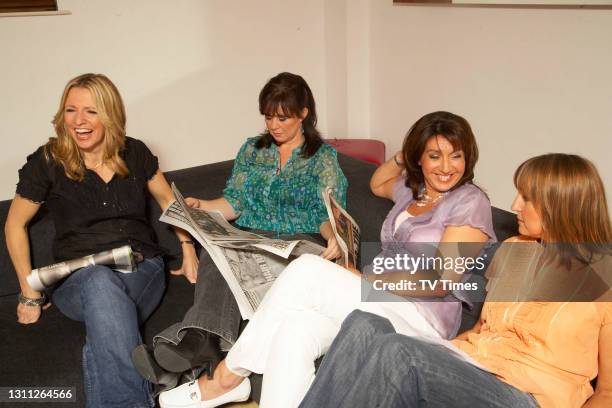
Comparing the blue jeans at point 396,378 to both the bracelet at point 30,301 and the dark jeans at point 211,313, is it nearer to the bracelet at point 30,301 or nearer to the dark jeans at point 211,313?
the dark jeans at point 211,313

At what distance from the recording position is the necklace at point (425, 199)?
1.84 metres

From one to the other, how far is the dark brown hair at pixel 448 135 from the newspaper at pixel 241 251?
0.42m

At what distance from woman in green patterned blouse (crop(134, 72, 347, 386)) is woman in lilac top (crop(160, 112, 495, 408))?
7.4 inches

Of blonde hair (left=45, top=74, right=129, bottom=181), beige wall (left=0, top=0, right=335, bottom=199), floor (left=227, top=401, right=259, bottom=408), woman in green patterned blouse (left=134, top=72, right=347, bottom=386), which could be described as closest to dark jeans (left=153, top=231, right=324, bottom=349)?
woman in green patterned blouse (left=134, top=72, right=347, bottom=386)

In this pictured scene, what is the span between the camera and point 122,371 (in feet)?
5.74

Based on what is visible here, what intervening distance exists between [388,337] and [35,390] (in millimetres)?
1033

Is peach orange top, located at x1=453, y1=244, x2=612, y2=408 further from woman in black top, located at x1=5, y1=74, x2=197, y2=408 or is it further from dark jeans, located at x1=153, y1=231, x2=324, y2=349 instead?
Answer: woman in black top, located at x1=5, y1=74, x2=197, y2=408

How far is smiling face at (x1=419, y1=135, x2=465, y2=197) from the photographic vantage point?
5.75ft

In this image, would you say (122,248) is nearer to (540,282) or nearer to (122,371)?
(122,371)

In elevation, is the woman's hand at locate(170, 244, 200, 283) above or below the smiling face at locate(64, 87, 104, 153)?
below

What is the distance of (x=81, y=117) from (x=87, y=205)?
0.98 ft

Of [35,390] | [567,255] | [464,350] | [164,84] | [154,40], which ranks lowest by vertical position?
[35,390]

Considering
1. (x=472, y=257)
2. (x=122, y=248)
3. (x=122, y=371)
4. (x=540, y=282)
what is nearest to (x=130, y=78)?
(x=122, y=248)

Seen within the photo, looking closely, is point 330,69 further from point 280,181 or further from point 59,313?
Answer: point 59,313
